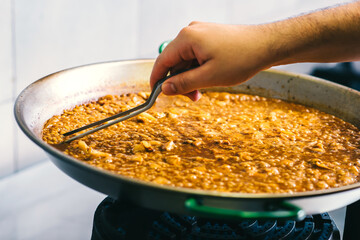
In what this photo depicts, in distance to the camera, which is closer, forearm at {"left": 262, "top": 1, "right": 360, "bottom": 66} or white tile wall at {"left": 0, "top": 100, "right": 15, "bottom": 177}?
forearm at {"left": 262, "top": 1, "right": 360, "bottom": 66}

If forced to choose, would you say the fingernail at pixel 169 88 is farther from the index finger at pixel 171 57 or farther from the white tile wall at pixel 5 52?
the white tile wall at pixel 5 52

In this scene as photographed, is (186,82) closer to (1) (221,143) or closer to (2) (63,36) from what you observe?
(1) (221,143)

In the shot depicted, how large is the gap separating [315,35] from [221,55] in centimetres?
22

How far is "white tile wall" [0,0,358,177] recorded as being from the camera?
144 cm

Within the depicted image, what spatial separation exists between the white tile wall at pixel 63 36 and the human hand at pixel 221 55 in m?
0.68

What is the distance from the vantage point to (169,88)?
99 cm

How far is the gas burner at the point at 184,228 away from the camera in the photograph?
0.94 m

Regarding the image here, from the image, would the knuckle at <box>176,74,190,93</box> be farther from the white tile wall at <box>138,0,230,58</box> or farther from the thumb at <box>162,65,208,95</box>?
the white tile wall at <box>138,0,230,58</box>

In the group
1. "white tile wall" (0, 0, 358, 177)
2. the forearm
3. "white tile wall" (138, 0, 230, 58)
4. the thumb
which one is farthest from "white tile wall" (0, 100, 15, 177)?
the forearm

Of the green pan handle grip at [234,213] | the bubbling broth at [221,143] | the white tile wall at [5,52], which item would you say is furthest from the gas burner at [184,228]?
the white tile wall at [5,52]

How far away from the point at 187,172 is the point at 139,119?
0.29 metres

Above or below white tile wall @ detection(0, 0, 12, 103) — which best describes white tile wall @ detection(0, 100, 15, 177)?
below

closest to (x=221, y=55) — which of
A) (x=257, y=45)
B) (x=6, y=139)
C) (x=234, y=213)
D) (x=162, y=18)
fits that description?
(x=257, y=45)

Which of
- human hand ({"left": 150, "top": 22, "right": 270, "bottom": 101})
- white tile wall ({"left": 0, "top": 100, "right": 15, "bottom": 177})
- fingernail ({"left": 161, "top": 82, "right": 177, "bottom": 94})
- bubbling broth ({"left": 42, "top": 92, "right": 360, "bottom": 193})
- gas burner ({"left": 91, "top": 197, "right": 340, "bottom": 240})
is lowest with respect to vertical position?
white tile wall ({"left": 0, "top": 100, "right": 15, "bottom": 177})
